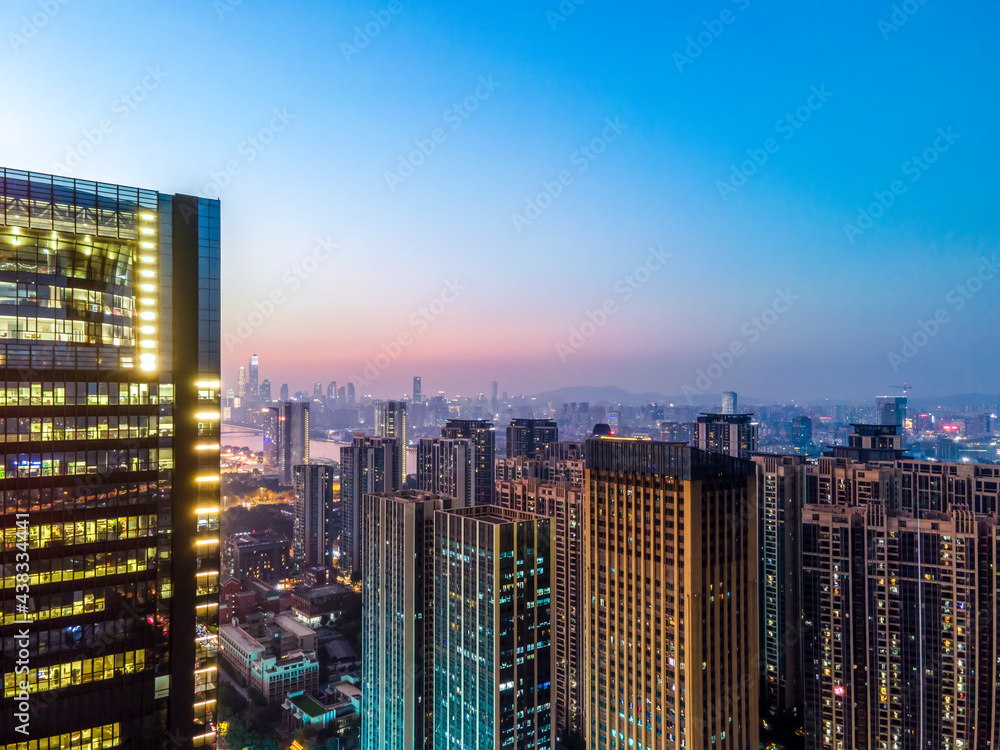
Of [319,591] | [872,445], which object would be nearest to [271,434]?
[319,591]

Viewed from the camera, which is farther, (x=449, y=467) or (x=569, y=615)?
(x=449, y=467)

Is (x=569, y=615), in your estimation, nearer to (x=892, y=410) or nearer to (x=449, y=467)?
(x=449, y=467)

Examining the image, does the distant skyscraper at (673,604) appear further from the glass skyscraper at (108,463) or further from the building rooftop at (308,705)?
the building rooftop at (308,705)

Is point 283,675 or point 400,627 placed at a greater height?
point 400,627

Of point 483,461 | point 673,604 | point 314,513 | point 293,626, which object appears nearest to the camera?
point 673,604

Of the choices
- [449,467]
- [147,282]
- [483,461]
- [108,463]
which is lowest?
[449,467]

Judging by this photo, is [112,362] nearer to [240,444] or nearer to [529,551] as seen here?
[529,551]
